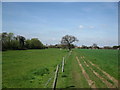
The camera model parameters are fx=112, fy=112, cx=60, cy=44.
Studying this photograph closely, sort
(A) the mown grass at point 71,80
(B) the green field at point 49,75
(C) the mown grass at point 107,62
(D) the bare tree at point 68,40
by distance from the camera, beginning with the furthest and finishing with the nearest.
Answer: (D) the bare tree at point 68,40 → (C) the mown grass at point 107,62 → (B) the green field at point 49,75 → (A) the mown grass at point 71,80

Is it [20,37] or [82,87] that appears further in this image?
[20,37]

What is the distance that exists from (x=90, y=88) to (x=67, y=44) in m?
76.9

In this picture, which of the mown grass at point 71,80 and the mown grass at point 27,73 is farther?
the mown grass at point 27,73

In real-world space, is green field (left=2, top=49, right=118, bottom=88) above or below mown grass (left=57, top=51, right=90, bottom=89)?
below

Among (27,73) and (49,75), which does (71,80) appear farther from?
(27,73)

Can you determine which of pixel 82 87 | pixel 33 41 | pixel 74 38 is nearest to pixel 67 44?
pixel 74 38

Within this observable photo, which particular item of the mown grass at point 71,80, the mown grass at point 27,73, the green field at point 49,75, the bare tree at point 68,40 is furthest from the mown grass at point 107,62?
the bare tree at point 68,40

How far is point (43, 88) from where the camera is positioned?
722 cm

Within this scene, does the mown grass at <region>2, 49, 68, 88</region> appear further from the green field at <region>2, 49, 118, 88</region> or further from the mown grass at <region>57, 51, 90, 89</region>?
the mown grass at <region>57, 51, 90, 89</region>

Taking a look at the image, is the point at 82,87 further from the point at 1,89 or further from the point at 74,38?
the point at 74,38

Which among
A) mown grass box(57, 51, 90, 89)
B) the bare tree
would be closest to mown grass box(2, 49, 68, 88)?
mown grass box(57, 51, 90, 89)

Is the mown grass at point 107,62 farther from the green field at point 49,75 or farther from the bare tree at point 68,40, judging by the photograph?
the bare tree at point 68,40

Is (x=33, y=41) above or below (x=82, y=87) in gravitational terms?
above

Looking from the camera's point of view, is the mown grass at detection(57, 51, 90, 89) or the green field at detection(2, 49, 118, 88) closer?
the mown grass at detection(57, 51, 90, 89)
